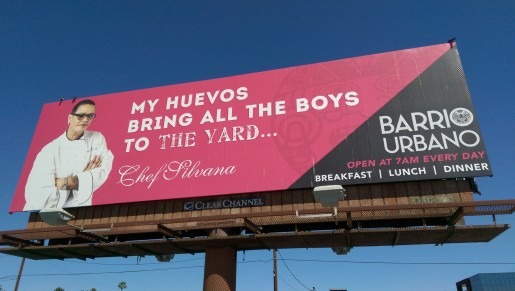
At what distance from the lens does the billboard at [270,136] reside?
432 inches

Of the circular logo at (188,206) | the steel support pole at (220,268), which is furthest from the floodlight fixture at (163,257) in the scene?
the circular logo at (188,206)

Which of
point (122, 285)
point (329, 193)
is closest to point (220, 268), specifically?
point (329, 193)

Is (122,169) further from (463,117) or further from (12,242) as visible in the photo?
(463,117)

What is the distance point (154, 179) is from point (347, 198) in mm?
6338

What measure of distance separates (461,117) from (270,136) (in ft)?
18.8

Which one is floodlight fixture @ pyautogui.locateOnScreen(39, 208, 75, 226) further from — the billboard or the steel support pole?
→ the steel support pole

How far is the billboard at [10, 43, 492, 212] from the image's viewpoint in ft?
36.0

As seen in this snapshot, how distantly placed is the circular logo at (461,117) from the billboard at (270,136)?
0.03 m

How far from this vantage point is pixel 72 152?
14.1m

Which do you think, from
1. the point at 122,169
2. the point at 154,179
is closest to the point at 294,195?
the point at 154,179

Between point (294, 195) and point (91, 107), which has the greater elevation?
point (91, 107)

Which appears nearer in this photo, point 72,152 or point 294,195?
point 294,195

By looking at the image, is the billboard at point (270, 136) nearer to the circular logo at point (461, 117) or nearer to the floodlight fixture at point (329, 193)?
the circular logo at point (461, 117)

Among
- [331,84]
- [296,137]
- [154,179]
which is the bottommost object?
[154,179]
